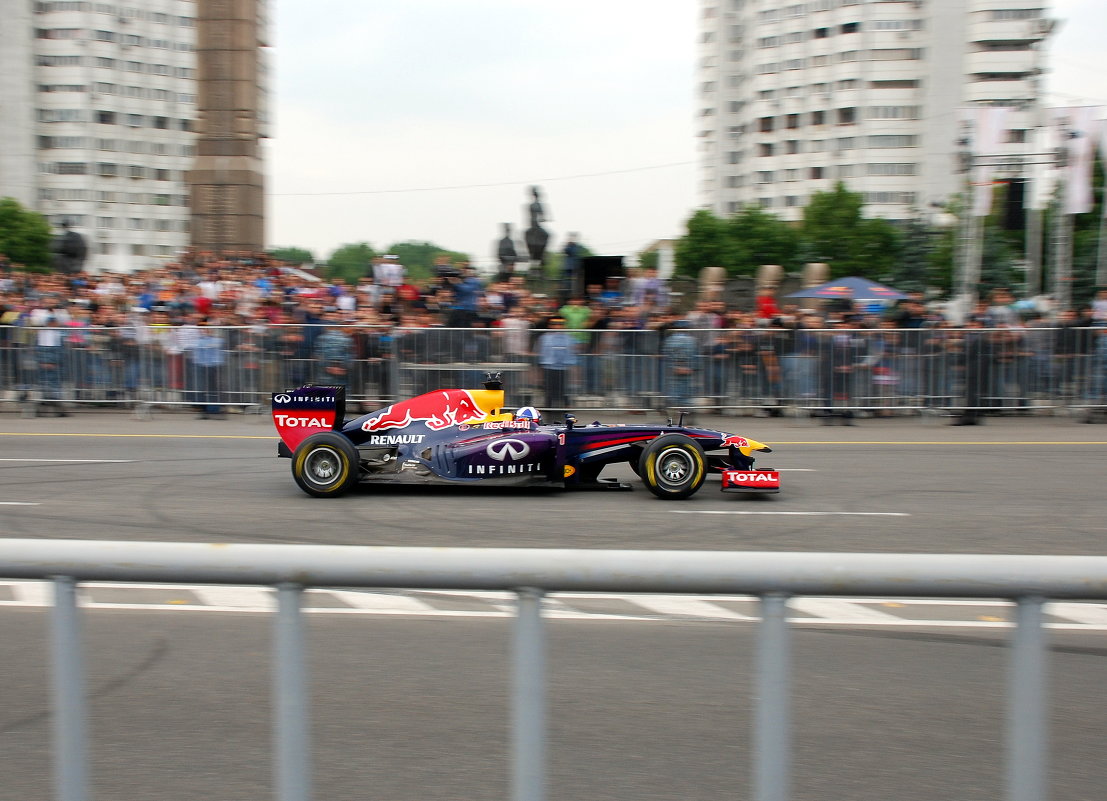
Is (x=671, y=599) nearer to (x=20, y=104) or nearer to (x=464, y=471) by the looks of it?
(x=464, y=471)

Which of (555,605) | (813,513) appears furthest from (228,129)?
(555,605)

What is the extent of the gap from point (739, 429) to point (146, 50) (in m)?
88.6

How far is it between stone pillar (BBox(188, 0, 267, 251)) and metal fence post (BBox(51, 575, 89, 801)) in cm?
2127

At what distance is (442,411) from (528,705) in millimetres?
7295

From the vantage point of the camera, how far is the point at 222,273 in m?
17.7

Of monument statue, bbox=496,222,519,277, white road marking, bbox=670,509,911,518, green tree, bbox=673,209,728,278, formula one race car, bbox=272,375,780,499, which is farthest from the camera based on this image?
green tree, bbox=673,209,728,278

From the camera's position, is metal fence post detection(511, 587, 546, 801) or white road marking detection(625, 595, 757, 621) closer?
metal fence post detection(511, 587, 546, 801)

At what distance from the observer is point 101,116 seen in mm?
86812

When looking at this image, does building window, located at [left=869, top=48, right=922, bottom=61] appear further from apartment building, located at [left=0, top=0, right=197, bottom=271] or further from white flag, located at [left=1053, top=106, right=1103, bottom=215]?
white flag, located at [left=1053, top=106, right=1103, bottom=215]

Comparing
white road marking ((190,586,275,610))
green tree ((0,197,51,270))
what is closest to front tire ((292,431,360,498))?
white road marking ((190,586,275,610))

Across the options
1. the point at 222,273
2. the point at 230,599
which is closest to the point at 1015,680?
the point at 230,599

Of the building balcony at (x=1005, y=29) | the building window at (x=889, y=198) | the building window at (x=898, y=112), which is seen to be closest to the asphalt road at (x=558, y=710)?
the building window at (x=889, y=198)

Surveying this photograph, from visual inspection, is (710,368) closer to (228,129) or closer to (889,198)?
(228,129)

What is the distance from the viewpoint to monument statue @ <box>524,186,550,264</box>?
21.4m
